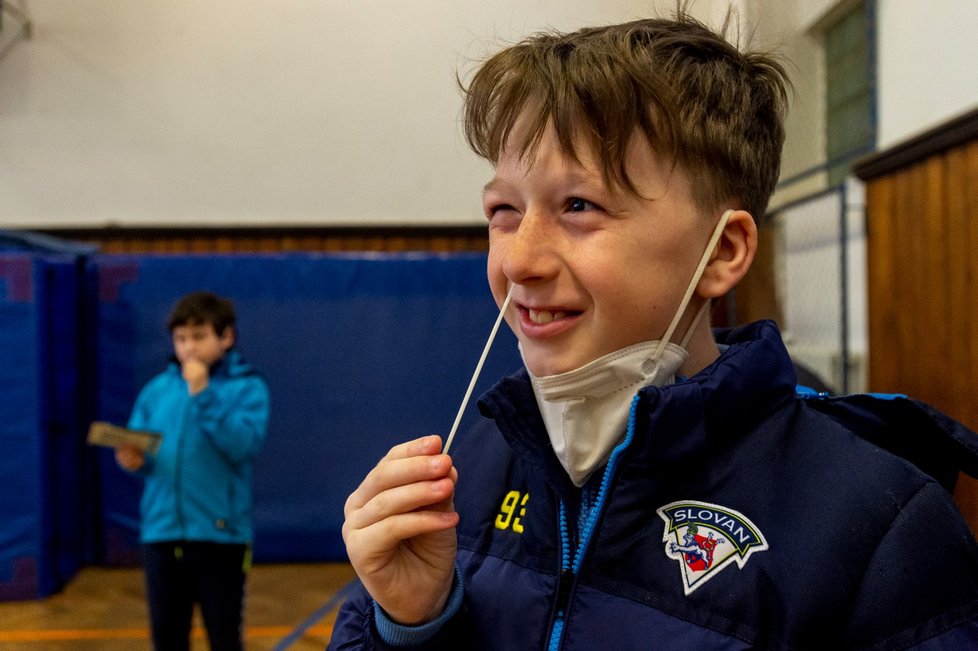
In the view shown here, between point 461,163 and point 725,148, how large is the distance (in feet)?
14.7

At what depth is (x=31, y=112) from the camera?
536cm

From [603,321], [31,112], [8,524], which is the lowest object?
[8,524]

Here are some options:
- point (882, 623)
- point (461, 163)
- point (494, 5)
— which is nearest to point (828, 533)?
point (882, 623)

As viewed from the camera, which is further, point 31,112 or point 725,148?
point 31,112

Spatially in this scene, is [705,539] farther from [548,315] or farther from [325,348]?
[325,348]

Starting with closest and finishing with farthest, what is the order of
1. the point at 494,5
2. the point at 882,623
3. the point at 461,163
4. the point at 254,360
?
the point at 882,623, the point at 494,5, the point at 254,360, the point at 461,163

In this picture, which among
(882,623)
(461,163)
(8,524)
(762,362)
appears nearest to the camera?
(882,623)

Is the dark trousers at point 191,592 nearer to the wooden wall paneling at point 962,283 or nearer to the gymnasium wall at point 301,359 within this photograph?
the gymnasium wall at point 301,359

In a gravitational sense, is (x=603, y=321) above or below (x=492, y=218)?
below


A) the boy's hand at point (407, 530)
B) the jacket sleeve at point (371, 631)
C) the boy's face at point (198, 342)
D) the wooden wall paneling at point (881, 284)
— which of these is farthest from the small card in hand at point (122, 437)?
the wooden wall paneling at point (881, 284)

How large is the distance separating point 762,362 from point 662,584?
22 cm

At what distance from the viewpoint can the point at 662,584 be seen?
667 millimetres

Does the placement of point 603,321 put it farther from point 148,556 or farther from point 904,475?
point 148,556

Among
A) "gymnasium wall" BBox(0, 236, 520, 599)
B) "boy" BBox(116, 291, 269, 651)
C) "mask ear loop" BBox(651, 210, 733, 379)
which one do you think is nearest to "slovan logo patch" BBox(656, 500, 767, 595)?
"mask ear loop" BBox(651, 210, 733, 379)
